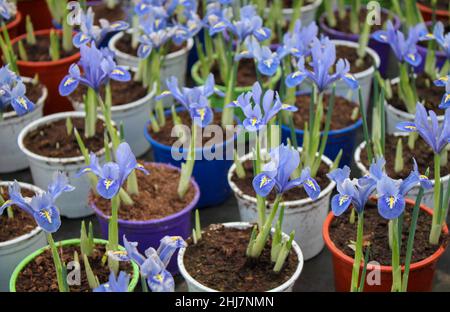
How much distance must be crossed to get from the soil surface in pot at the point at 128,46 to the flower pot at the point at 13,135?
72 cm

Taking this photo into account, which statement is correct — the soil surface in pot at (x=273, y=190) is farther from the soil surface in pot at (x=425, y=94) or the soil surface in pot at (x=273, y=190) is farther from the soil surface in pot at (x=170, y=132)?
the soil surface in pot at (x=425, y=94)

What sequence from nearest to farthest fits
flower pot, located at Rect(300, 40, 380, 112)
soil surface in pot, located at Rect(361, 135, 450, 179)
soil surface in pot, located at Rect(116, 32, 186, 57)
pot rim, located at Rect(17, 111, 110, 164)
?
soil surface in pot, located at Rect(361, 135, 450, 179)
pot rim, located at Rect(17, 111, 110, 164)
flower pot, located at Rect(300, 40, 380, 112)
soil surface in pot, located at Rect(116, 32, 186, 57)

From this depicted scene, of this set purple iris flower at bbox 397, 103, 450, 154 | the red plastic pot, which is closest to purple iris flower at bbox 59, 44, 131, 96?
purple iris flower at bbox 397, 103, 450, 154

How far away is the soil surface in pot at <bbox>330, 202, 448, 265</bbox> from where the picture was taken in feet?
10.2

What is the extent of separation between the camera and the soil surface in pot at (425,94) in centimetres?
412

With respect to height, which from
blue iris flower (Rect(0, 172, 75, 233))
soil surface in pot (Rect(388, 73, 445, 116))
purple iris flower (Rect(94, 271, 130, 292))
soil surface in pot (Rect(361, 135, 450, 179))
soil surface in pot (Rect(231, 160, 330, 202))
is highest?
blue iris flower (Rect(0, 172, 75, 233))

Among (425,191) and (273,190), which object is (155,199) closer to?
(273,190)

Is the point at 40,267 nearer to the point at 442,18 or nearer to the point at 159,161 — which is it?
the point at 159,161

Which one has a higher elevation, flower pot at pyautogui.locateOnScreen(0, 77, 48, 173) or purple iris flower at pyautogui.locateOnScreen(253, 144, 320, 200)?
purple iris flower at pyautogui.locateOnScreen(253, 144, 320, 200)

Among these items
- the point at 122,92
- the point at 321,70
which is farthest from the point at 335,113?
the point at 122,92

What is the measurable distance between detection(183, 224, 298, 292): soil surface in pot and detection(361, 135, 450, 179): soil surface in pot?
814mm

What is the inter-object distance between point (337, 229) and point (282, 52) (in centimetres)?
87

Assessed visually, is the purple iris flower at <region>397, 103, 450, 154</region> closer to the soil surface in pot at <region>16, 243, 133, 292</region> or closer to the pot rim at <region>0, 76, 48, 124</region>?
the soil surface in pot at <region>16, 243, 133, 292</region>

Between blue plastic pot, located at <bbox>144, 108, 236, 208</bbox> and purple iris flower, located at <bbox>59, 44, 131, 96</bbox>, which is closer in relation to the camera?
purple iris flower, located at <bbox>59, 44, 131, 96</bbox>
